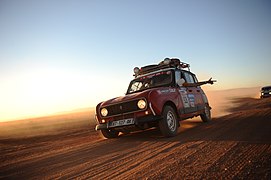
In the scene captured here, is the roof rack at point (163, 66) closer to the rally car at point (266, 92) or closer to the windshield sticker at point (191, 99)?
the windshield sticker at point (191, 99)

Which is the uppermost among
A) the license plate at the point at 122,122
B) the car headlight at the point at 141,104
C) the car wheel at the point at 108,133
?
the car headlight at the point at 141,104

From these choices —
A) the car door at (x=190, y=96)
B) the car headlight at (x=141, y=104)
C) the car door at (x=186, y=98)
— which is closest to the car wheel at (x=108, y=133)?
the car headlight at (x=141, y=104)

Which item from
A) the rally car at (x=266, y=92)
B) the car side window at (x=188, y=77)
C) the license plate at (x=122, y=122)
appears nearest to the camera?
the license plate at (x=122, y=122)

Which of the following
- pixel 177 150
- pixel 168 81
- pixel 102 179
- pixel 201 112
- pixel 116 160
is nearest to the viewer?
pixel 102 179

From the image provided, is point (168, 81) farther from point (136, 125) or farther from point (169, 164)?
point (169, 164)

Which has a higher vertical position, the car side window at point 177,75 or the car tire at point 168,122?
the car side window at point 177,75

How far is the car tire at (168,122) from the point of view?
16.3ft

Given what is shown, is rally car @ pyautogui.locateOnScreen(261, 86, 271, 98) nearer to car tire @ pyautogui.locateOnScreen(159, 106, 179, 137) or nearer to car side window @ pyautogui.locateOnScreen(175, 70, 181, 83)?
car side window @ pyautogui.locateOnScreen(175, 70, 181, 83)

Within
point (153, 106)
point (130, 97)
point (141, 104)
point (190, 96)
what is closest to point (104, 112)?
point (130, 97)

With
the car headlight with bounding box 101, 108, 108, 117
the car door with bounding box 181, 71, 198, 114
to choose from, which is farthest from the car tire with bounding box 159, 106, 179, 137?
the car headlight with bounding box 101, 108, 108, 117

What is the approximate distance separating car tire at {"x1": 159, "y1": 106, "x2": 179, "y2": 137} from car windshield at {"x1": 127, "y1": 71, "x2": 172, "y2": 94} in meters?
1.23

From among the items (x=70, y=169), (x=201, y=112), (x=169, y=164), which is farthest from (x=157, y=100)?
(x=201, y=112)

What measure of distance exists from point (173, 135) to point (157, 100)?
Answer: 3.60 ft

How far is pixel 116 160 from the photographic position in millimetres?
3344
